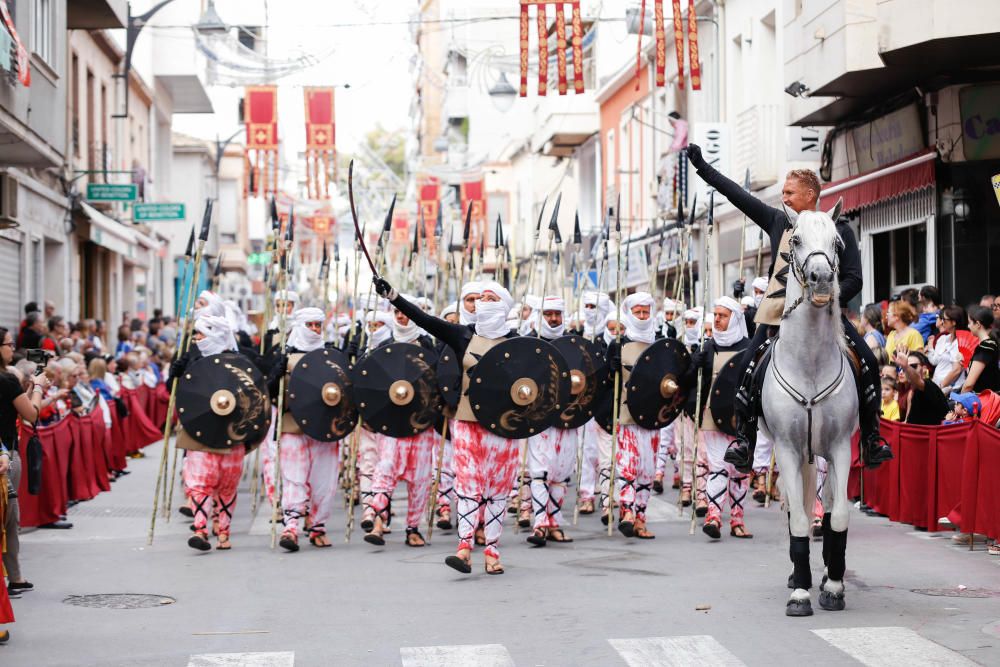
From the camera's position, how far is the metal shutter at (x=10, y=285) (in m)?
24.1

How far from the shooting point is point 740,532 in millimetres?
12383

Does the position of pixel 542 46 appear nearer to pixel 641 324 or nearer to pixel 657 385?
pixel 641 324

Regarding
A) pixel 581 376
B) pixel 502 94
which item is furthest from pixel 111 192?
pixel 581 376

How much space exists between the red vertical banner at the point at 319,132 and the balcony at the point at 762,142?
38.7 ft

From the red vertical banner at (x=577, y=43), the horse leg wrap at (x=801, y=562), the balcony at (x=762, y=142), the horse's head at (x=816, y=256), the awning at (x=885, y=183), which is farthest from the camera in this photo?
the balcony at (x=762, y=142)

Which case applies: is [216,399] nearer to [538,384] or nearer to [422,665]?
[538,384]

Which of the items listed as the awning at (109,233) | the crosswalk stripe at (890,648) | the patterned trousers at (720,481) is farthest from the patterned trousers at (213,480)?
the awning at (109,233)

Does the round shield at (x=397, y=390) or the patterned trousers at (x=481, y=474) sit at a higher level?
the round shield at (x=397, y=390)

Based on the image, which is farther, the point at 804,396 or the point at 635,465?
the point at 635,465

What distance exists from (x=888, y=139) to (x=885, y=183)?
22.1 inches

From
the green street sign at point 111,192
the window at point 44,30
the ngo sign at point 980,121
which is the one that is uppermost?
the window at point 44,30

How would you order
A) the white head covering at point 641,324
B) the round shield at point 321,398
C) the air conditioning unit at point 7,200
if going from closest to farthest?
the round shield at point 321,398 → the white head covering at point 641,324 → the air conditioning unit at point 7,200

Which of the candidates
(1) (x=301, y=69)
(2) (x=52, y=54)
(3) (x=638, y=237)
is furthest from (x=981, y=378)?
(3) (x=638, y=237)

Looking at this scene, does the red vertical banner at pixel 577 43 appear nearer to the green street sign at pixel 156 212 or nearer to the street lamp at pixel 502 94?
the green street sign at pixel 156 212
